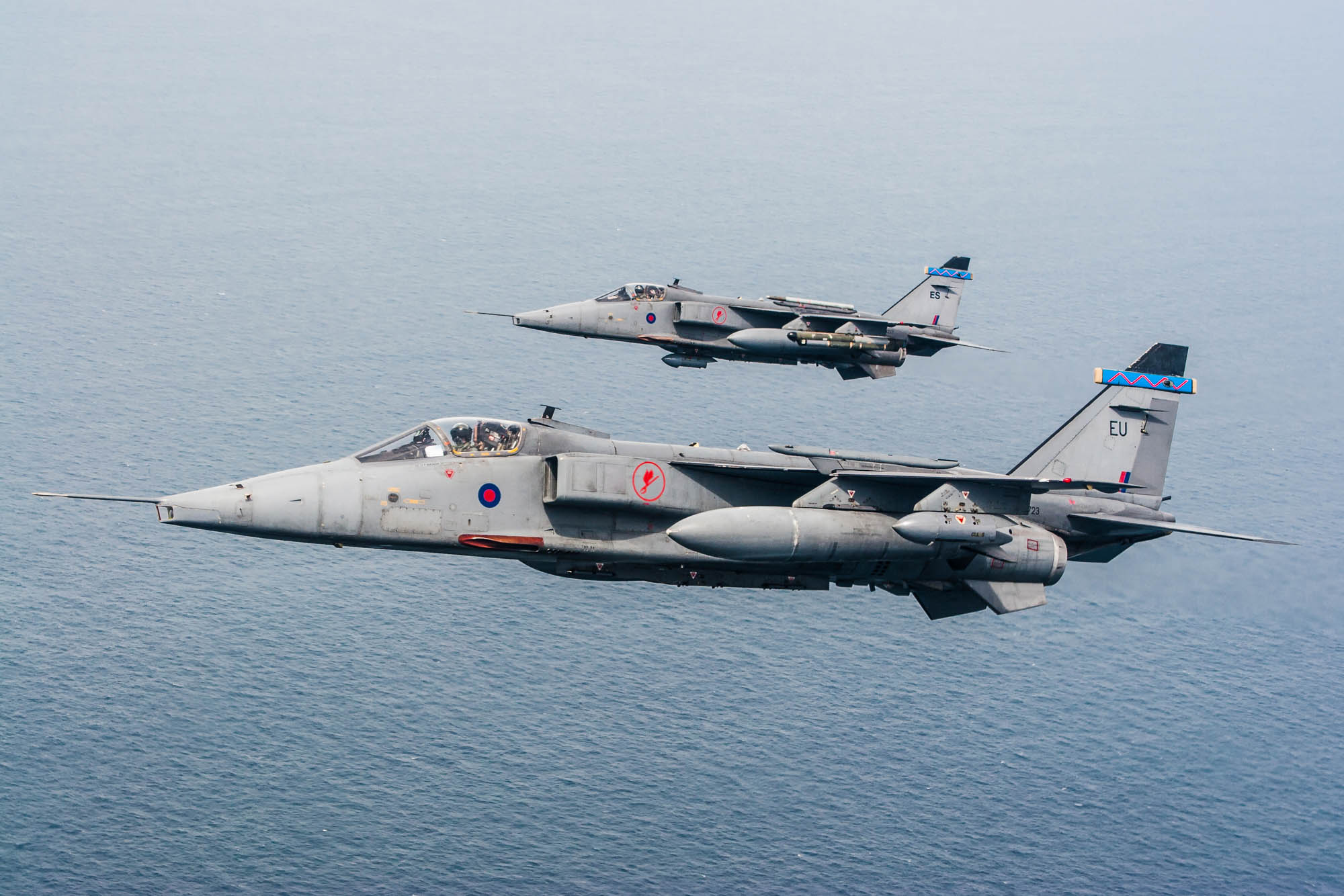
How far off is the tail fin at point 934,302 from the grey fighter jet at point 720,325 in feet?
19.7

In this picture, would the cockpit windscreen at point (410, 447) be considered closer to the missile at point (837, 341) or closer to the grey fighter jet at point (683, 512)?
the grey fighter jet at point (683, 512)

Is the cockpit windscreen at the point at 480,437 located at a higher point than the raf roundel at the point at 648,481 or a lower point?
higher

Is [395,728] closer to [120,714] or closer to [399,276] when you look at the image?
[120,714]

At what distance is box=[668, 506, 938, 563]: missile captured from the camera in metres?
35.9

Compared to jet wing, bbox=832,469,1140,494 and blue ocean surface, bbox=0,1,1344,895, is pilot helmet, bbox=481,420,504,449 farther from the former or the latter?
blue ocean surface, bbox=0,1,1344,895

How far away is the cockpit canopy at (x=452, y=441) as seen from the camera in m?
37.2

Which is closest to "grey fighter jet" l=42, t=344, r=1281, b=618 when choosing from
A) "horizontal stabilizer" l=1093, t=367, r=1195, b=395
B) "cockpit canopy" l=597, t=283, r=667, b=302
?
"horizontal stabilizer" l=1093, t=367, r=1195, b=395

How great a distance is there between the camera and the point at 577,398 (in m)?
134

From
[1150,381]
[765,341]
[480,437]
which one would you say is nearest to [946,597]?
[1150,381]

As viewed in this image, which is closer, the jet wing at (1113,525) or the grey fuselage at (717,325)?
the jet wing at (1113,525)

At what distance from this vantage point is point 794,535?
36938 millimetres

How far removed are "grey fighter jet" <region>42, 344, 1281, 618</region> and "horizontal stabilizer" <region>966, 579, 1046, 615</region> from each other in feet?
0.14

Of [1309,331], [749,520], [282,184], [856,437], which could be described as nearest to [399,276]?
[282,184]

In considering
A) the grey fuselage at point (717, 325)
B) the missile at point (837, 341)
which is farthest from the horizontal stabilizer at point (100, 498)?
the missile at point (837, 341)
